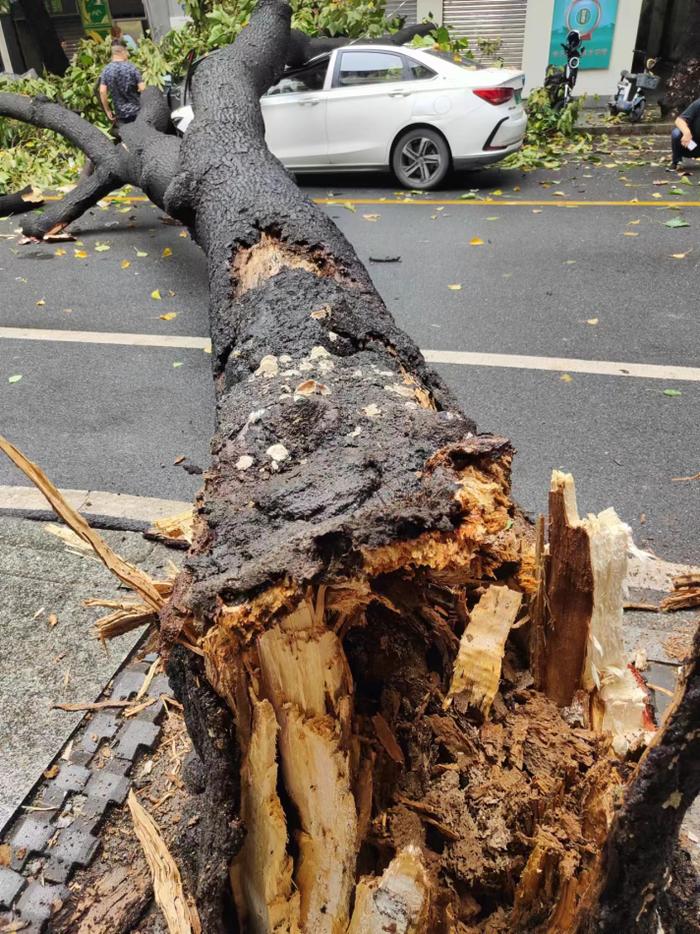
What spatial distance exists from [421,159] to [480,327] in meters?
4.50

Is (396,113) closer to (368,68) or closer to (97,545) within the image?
(368,68)

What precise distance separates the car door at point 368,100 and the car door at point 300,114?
0.16 meters

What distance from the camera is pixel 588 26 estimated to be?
1306 centimetres

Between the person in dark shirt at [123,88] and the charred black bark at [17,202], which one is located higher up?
the person in dark shirt at [123,88]

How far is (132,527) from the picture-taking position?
3832 millimetres

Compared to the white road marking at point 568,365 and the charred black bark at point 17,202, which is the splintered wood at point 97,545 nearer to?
the white road marking at point 568,365

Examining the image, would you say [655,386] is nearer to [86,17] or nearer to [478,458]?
[478,458]

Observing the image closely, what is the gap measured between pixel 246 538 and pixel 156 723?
162 cm

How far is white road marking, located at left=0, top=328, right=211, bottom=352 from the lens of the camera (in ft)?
19.4

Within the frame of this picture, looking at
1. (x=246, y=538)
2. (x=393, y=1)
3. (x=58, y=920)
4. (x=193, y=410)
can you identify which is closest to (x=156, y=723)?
(x=58, y=920)

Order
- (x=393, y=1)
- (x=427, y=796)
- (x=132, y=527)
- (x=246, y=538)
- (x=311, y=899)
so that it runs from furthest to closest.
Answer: (x=393, y=1)
(x=132, y=527)
(x=427, y=796)
(x=311, y=899)
(x=246, y=538)

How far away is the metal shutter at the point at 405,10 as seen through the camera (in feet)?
45.1

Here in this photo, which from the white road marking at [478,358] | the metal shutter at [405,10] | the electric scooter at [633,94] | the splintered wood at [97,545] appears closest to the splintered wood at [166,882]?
the splintered wood at [97,545]

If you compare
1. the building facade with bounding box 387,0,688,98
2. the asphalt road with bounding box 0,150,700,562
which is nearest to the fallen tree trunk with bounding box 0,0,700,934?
the asphalt road with bounding box 0,150,700,562
